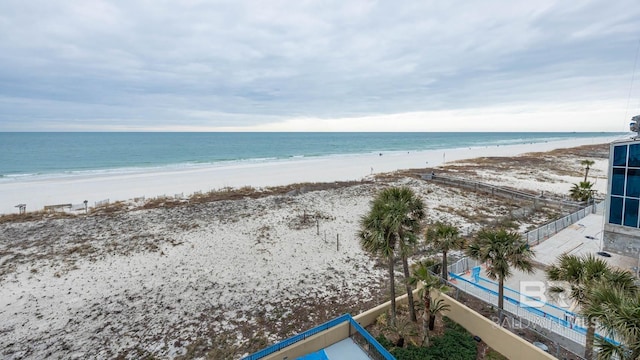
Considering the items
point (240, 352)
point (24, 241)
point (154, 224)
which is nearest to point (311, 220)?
point (154, 224)

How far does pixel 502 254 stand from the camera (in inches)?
377

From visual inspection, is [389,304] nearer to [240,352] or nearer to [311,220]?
[240,352]

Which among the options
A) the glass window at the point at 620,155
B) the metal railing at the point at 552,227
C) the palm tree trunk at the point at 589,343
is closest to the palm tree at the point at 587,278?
the palm tree trunk at the point at 589,343

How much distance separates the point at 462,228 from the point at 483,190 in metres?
11.6

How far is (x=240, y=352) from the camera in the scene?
373 inches

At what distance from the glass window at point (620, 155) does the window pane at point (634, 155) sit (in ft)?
0.59

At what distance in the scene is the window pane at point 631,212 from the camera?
1186 centimetres

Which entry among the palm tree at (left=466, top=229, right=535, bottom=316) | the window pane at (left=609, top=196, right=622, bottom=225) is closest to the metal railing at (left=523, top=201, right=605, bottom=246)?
the window pane at (left=609, top=196, right=622, bottom=225)

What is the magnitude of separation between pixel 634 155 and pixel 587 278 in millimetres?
7718

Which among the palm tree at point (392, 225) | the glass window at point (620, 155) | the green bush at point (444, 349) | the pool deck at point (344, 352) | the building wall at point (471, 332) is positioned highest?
the glass window at point (620, 155)

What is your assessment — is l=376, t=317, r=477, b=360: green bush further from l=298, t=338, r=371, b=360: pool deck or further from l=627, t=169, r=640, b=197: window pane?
l=627, t=169, r=640, b=197: window pane

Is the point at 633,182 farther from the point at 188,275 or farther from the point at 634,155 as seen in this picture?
the point at 188,275

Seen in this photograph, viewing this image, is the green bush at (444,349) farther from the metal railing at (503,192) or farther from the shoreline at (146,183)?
the shoreline at (146,183)

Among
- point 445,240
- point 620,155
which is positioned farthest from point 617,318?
point 620,155
